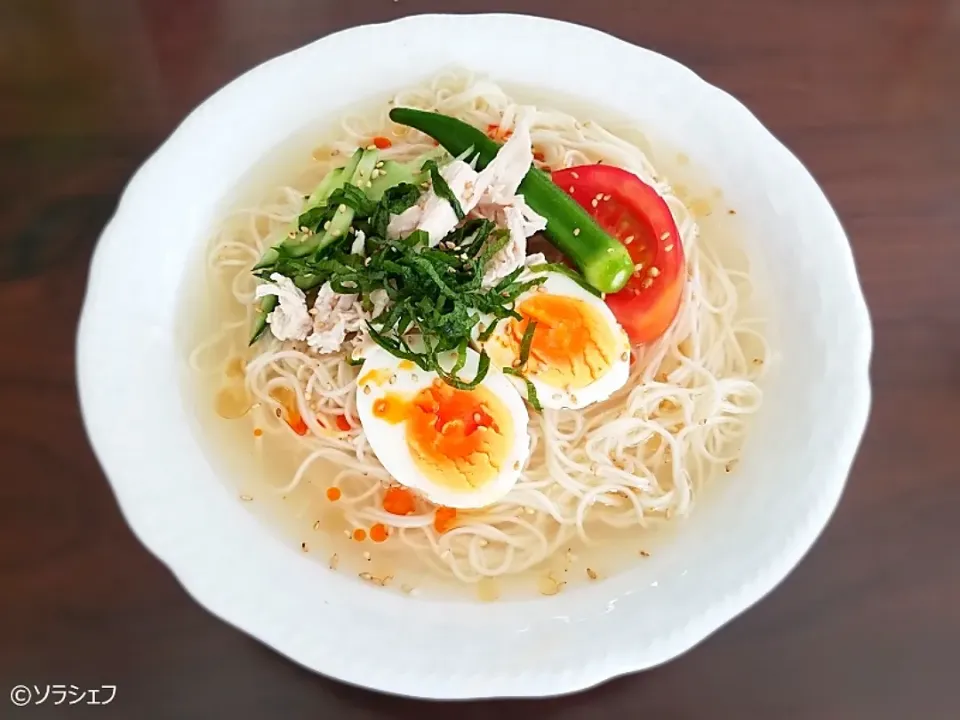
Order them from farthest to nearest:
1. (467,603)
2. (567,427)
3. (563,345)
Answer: (567,427), (563,345), (467,603)

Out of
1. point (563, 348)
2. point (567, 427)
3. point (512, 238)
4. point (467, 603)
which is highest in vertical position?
point (512, 238)

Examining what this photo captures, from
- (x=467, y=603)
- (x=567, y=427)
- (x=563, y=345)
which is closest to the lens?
(x=467, y=603)

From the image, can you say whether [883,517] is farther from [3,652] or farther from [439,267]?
[3,652]

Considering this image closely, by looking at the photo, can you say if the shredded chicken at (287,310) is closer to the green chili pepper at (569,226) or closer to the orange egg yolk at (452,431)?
the orange egg yolk at (452,431)

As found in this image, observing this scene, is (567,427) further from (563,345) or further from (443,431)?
(443,431)

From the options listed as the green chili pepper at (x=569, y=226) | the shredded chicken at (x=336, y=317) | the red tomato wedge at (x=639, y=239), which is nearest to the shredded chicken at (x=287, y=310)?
the shredded chicken at (x=336, y=317)

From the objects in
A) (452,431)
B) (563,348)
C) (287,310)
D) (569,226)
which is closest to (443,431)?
(452,431)

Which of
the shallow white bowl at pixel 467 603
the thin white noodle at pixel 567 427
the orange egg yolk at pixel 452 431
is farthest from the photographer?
the thin white noodle at pixel 567 427
